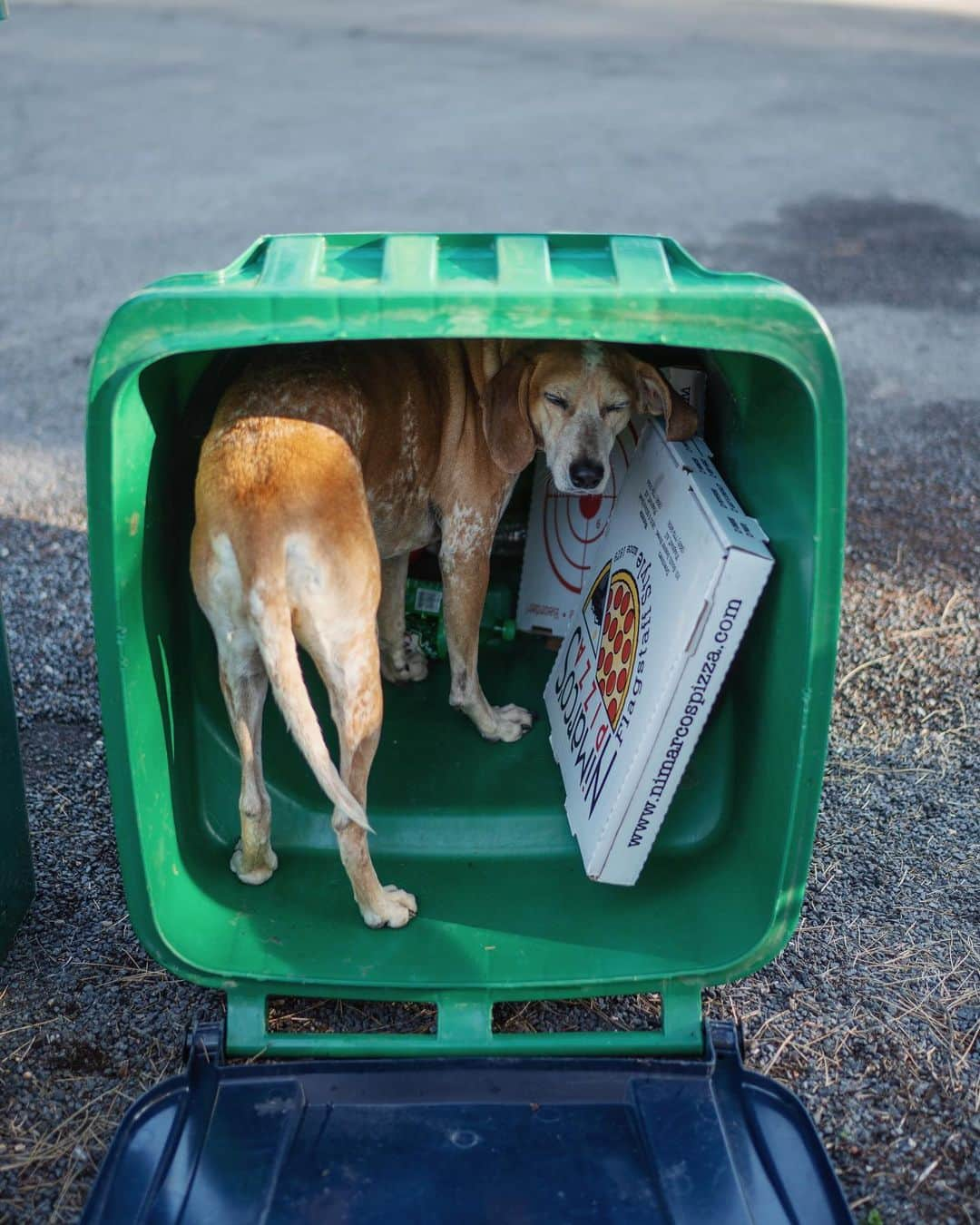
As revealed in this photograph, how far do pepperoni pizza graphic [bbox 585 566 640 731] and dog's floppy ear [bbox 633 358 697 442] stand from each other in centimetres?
36

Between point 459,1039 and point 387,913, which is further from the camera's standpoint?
point 387,913

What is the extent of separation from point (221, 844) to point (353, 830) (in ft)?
1.53

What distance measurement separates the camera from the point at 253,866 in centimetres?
273

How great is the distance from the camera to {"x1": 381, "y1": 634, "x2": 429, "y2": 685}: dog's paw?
3.39m

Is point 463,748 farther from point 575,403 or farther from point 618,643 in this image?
point 575,403

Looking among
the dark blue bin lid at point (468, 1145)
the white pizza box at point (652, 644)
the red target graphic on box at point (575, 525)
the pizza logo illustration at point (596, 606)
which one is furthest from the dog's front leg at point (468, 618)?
the dark blue bin lid at point (468, 1145)

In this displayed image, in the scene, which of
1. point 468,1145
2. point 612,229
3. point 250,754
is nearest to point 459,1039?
point 468,1145

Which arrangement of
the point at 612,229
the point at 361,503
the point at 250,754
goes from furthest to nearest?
the point at 612,229
the point at 250,754
the point at 361,503

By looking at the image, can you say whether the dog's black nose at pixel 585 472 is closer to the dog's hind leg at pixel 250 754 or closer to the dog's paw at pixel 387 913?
the dog's hind leg at pixel 250 754

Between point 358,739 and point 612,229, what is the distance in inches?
227

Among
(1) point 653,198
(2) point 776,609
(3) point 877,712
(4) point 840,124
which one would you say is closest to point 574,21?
(4) point 840,124

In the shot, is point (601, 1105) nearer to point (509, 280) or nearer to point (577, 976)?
point (577, 976)

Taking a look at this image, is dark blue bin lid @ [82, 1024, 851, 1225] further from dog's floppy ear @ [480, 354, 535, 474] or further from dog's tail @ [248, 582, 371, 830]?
dog's floppy ear @ [480, 354, 535, 474]

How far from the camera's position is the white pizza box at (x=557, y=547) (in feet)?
11.0
